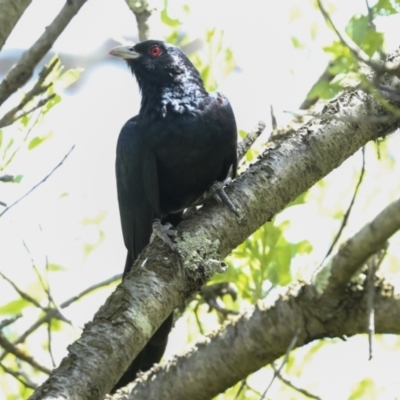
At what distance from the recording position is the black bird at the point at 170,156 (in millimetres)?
5219

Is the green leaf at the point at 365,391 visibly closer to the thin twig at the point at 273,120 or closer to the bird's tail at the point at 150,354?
the bird's tail at the point at 150,354

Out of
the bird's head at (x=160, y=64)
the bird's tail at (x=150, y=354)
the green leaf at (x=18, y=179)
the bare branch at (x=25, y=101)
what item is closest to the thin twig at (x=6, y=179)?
the green leaf at (x=18, y=179)

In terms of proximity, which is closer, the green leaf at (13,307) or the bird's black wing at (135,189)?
the bird's black wing at (135,189)

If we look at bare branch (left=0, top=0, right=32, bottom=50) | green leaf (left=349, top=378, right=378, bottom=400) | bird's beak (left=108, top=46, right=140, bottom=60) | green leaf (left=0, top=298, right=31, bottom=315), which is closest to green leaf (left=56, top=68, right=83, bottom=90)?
bare branch (left=0, top=0, right=32, bottom=50)

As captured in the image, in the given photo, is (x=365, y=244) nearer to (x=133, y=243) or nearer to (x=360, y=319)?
(x=360, y=319)

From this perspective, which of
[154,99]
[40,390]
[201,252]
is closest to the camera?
[40,390]

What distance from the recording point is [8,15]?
3652 millimetres

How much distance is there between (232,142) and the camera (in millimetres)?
5254

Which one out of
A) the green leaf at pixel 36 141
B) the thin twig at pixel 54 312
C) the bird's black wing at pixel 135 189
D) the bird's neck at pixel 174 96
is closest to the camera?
the green leaf at pixel 36 141

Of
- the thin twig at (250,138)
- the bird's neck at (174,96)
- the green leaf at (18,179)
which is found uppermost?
the bird's neck at (174,96)

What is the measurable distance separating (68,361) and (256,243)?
7.81ft

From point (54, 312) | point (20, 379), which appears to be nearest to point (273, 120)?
point (54, 312)

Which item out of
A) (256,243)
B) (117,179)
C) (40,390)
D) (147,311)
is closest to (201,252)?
(147,311)

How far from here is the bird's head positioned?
5824 mm
